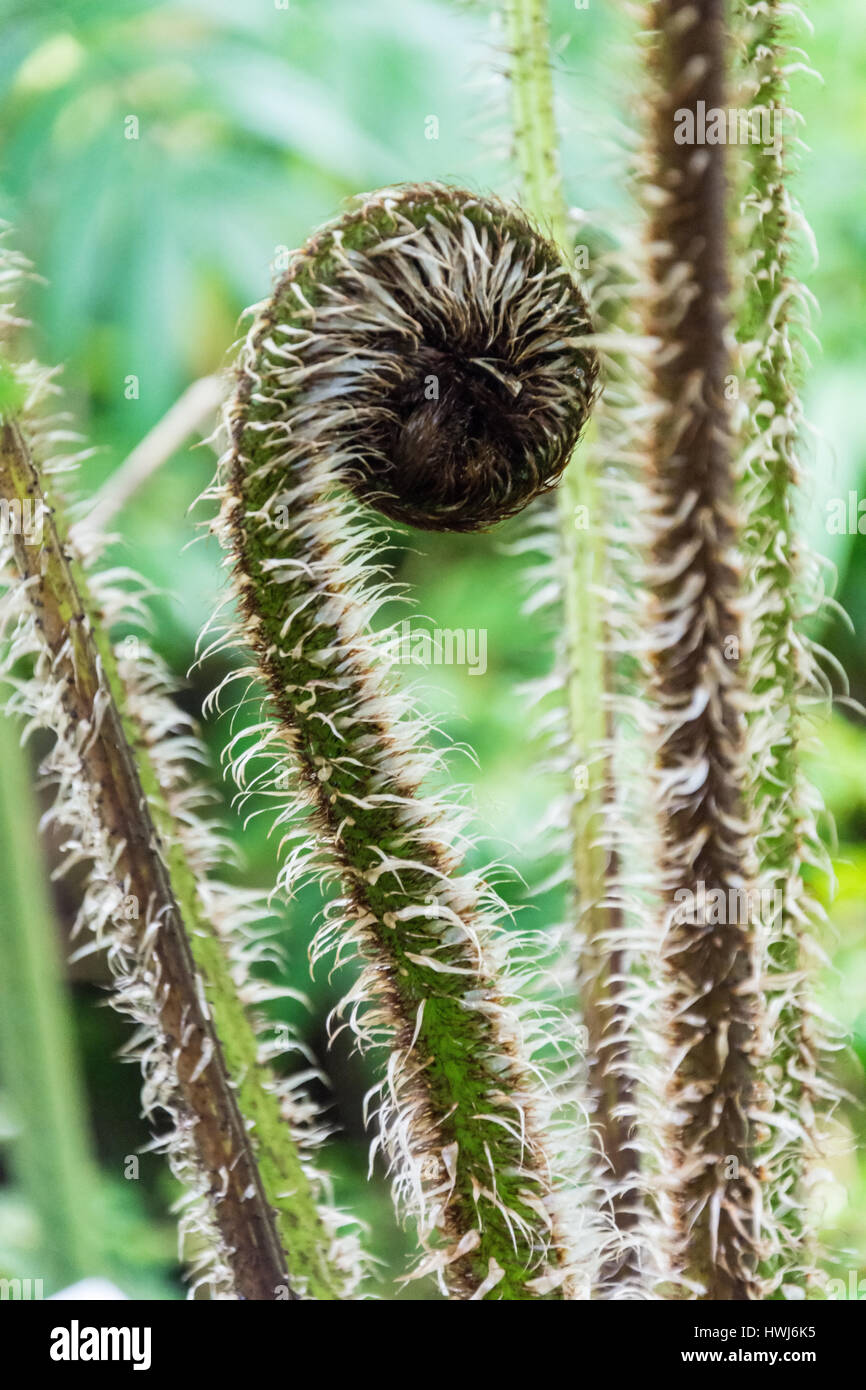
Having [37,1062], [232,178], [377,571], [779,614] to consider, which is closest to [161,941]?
[377,571]

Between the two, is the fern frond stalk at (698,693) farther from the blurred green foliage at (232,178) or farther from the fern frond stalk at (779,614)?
the blurred green foliage at (232,178)

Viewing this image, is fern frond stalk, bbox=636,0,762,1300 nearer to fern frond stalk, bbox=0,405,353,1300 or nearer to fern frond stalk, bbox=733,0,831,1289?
fern frond stalk, bbox=733,0,831,1289

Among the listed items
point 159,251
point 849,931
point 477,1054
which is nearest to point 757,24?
point 477,1054

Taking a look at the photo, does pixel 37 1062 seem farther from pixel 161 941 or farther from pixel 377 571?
pixel 377 571

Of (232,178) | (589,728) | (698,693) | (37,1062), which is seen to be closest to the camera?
(698,693)

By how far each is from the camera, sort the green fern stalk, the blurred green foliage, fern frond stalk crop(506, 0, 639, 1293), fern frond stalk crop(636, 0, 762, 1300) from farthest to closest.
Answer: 1. the blurred green foliage
2. the green fern stalk
3. fern frond stalk crop(506, 0, 639, 1293)
4. fern frond stalk crop(636, 0, 762, 1300)

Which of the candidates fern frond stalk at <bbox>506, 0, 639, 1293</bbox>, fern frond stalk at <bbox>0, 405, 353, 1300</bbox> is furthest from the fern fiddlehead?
fern frond stalk at <bbox>506, 0, 639, 1293</bbox>

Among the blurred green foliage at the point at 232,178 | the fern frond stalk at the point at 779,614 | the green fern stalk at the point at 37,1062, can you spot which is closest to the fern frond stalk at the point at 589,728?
the fern frond stalk at the point at 779,614
